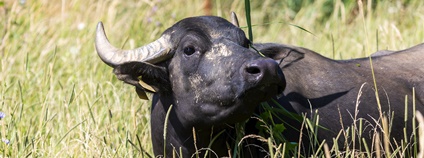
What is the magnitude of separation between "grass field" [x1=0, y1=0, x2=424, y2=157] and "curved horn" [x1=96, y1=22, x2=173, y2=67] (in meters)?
0.41

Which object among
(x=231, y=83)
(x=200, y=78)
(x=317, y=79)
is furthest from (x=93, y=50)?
(x=231, y=83)

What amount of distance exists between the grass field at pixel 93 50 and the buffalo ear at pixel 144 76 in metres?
0.30

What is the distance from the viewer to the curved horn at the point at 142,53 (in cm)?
494

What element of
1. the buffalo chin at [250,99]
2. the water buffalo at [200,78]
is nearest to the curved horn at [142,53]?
the water buffalo at [200,78]

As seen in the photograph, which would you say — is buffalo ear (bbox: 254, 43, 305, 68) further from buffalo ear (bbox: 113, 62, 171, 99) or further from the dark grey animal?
buffalo ear (bbox: 113, 62, 171, 99)

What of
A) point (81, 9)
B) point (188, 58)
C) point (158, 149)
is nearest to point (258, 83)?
point (188, 58)

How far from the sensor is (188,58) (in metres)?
4.81

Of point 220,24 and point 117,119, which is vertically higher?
point 220,24

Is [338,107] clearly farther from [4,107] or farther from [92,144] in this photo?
[4,107]

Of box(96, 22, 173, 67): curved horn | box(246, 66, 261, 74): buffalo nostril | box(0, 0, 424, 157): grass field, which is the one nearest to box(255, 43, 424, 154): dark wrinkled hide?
box(0, 0, 424, 157): grass field

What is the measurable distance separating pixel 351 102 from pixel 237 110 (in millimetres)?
1121

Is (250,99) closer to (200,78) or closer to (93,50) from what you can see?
(200,78)

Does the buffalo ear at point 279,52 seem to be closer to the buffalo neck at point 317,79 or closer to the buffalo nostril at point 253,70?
the buffalo neck at point 317,79

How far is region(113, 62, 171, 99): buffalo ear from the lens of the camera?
15.9ft
